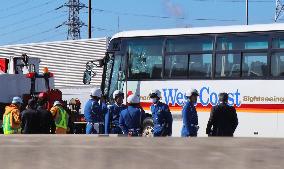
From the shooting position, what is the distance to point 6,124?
13.0 meters

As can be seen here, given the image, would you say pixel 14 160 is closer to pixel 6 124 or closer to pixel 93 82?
pixel 6 124

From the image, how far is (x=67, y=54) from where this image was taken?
33.9 m

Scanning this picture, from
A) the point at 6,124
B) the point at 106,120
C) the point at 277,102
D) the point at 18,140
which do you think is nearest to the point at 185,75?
the point at 277,102

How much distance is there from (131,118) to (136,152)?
774 cm

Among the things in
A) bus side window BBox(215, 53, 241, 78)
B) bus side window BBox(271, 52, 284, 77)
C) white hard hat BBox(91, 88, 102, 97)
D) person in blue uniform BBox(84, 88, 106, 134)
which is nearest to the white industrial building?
bus side window BBox(215, 53, 241, 78)

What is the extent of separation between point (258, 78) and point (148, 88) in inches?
123

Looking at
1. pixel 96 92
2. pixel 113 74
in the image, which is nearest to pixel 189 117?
pixel 96 92

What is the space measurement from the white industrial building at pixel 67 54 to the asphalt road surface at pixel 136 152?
25.7 metres

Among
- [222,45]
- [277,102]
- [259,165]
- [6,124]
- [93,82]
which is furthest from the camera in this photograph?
[93,82]

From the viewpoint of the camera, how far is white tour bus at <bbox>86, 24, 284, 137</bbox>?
15.8 m

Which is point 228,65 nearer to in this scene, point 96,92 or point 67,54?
point 96,92

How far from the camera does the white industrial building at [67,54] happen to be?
3159cm

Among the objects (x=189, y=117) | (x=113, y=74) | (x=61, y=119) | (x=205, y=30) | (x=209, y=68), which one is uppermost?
(x=205, y=30)

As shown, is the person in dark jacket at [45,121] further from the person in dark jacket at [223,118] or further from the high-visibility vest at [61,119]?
the person in dark jacket at [223,118]
